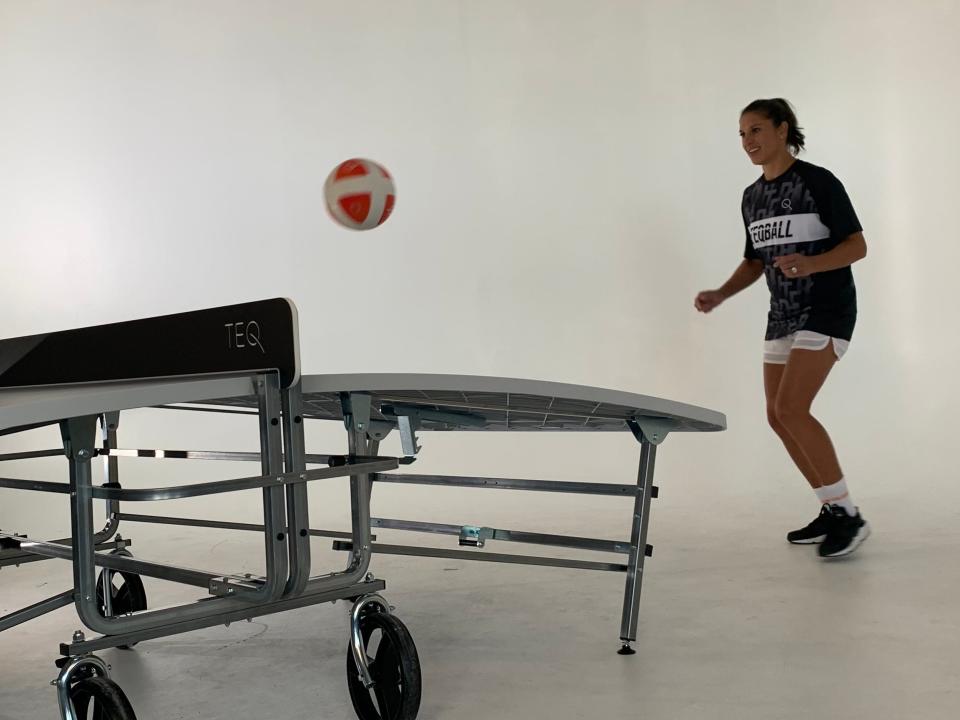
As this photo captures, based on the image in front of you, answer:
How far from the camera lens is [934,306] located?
5199mm

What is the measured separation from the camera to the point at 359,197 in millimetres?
3205

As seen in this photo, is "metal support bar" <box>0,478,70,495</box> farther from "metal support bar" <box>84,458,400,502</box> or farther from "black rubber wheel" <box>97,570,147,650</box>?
"black rubber wheel" <box>97,570,147,650</box>

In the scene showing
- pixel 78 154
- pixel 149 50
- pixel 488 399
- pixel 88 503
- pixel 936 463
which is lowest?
pixel 936 463

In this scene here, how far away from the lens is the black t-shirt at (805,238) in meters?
3.11

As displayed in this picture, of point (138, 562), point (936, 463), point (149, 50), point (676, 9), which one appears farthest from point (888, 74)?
point (138, 562)

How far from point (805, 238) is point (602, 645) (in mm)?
1554

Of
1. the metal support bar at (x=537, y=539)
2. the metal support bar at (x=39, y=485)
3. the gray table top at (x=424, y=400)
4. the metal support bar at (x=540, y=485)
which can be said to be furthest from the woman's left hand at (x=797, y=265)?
the metal support bar at (x=39, y=485)

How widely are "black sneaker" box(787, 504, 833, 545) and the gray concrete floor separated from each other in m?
0.05

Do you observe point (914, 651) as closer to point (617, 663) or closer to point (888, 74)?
point (617, 663)

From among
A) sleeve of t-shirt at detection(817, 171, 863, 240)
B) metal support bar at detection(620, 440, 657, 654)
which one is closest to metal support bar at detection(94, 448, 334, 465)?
metal support bar at detection(620, 440, 657, 654)

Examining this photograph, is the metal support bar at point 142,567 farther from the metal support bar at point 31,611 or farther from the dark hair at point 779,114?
the dark hair at point 779,114

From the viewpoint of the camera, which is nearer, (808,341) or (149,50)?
(808,341)

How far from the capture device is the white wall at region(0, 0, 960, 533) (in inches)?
205

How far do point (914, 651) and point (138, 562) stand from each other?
144 centimetres
